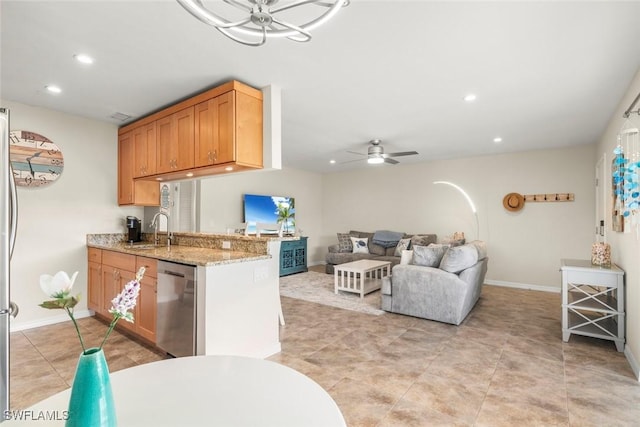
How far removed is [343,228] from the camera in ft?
27.1

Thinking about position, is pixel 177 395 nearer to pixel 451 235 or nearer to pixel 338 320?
pixel 338 320

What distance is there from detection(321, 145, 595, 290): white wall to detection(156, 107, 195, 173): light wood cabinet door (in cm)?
515

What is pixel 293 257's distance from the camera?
6938mm

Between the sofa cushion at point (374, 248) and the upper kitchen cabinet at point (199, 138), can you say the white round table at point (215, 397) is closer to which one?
the upper kitchen cabinet at point (199, 138)

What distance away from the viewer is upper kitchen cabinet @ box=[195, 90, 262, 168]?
280 cm

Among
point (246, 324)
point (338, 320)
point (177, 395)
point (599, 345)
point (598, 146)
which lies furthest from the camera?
point (598, 146)

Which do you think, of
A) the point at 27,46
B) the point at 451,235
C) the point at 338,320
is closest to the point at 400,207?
the point at 451,235

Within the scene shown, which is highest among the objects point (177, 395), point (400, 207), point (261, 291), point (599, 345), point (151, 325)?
point (400, 207)

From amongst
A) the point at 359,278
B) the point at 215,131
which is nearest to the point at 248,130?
the point at 215,131

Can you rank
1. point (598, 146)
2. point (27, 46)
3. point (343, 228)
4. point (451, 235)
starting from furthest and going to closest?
point (343, 228) < point (451, 235) < point (598, 146) < point (27, 46)

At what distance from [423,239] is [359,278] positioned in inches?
79.7

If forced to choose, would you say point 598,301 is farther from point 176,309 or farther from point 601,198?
point 176,309

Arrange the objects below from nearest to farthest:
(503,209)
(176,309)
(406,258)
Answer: (176,309) → (406,258) → (503,209)

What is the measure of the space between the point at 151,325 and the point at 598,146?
21.7ft
